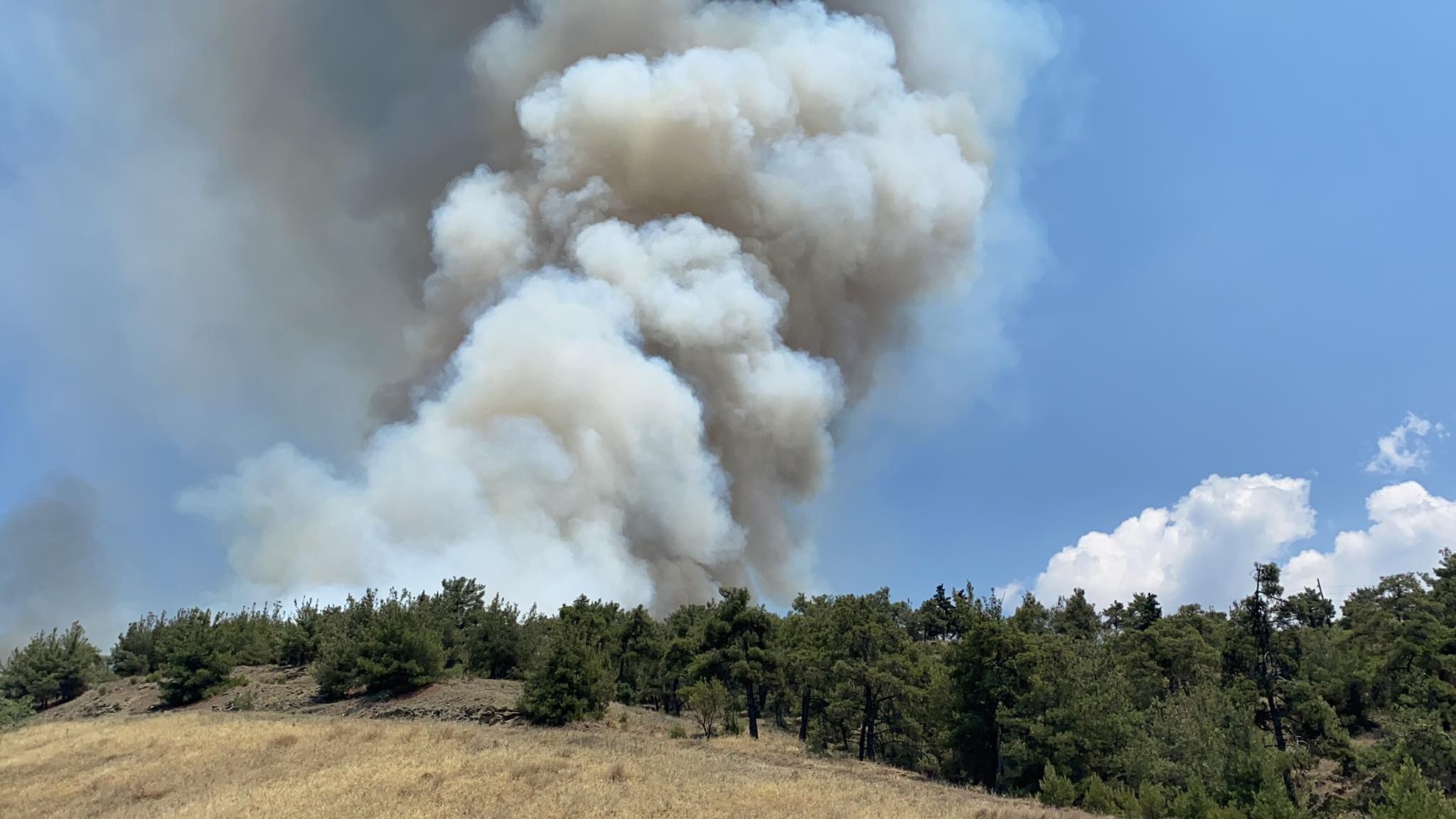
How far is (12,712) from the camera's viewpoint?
3531cm

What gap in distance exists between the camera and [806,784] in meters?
17.9

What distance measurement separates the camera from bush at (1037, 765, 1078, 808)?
22.2 m

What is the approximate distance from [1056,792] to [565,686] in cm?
1791

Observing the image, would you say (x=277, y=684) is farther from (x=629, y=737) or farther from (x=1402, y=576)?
(x=1402, y=576)

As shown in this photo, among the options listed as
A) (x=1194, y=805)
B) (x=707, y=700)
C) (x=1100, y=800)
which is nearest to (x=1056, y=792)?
(x=1100, y=800)

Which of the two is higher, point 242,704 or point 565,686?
point 565,686

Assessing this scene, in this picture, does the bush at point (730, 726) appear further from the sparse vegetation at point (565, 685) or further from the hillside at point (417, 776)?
the hillside at point (417, 776)

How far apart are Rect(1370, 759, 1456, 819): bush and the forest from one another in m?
0.06

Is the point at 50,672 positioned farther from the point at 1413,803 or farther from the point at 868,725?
the point at 1413,803

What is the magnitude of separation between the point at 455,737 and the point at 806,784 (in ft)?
34.3

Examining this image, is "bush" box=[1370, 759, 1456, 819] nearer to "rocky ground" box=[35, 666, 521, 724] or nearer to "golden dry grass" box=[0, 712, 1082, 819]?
"golden dry grass" box=[0, 712, 1082, 819]

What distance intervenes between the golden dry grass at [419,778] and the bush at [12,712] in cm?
1099

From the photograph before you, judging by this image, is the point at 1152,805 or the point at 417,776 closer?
the point at 417,776

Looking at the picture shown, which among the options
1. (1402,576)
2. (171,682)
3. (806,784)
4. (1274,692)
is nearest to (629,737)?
(806,784)
